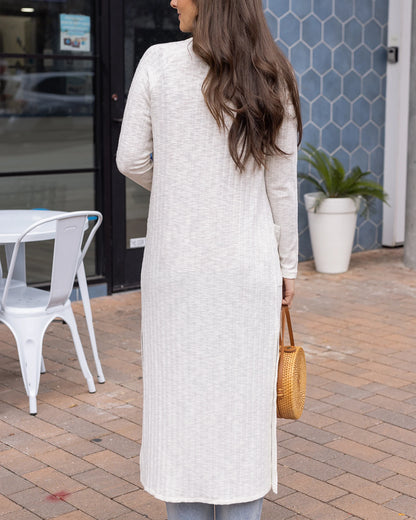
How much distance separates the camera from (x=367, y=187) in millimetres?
6984

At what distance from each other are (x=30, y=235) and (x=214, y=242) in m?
1.91

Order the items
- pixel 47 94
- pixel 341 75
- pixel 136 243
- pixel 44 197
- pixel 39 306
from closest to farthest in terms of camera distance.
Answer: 1. pixel 39 306
2. pixel 47 94
3. pixel 44 197
4. pixel 136 243
5. pixel 341 75

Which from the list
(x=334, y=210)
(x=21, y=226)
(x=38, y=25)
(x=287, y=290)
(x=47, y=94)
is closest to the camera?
(x=287, y=290)

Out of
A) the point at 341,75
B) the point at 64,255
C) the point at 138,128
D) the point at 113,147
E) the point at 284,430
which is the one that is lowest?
the point at 284,430

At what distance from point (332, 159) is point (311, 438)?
4.08 meters

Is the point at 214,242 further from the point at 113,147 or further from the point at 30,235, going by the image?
the point at 113,147

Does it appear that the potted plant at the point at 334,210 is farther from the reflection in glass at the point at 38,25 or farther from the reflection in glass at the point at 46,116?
the reflection in glass at the point at 38,25

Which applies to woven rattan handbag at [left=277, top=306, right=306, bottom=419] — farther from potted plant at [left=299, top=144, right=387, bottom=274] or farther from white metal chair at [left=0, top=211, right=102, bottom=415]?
potted plant at [left=299, top=144, right=387, bottom=274]

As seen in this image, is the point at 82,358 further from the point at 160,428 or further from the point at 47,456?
the point at 160,428

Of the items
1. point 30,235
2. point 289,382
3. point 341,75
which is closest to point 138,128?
point 289,382

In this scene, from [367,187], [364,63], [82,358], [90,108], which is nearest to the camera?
[82,358]

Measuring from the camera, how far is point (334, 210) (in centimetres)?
683

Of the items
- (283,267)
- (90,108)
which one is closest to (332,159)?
(90,108)

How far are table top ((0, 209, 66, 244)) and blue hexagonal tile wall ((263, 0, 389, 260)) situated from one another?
3130mm
